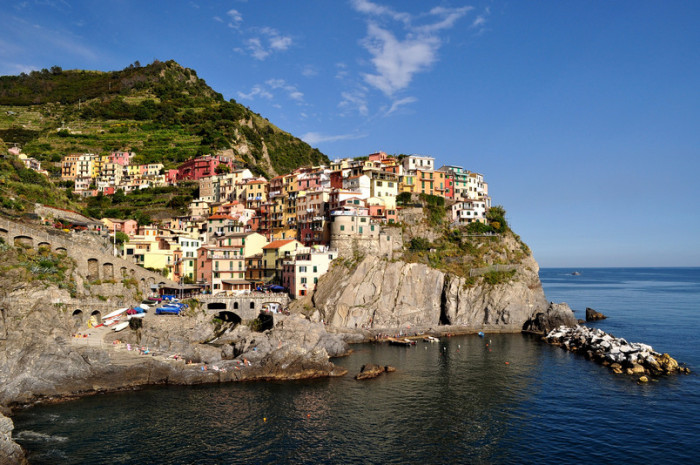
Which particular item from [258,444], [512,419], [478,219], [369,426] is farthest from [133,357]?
Answer: [478,219]

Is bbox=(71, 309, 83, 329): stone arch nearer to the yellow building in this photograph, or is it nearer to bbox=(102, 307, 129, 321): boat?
bbox=(102, 307, 129, 321): boat

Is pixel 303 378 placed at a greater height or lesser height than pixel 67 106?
lesser

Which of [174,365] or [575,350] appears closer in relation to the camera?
[174,365]

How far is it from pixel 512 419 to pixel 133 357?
Result: 37228 millimetres

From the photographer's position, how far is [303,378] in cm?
4894

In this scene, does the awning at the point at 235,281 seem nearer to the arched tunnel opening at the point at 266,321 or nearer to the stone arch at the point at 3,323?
the arched tunnel opening at the point at 266,321

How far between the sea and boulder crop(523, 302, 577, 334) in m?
20.5

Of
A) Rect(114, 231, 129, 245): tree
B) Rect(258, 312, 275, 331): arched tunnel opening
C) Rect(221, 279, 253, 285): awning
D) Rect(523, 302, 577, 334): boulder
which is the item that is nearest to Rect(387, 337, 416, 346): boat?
Rect(258, 312, 275, 331): arched tunnel opening

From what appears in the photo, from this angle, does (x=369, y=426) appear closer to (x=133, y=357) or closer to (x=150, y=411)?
(x=150, y=411)

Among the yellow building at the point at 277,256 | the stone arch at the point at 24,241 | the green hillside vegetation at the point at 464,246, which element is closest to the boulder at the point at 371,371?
the green hillside vegetation at the point at 464,246

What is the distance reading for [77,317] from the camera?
51281 millimetres

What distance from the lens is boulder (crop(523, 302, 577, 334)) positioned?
2972 inches

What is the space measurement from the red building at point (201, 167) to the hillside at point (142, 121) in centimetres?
683

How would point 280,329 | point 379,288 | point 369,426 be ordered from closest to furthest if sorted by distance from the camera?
point 369,426 < point 280,329 < point 379,288
